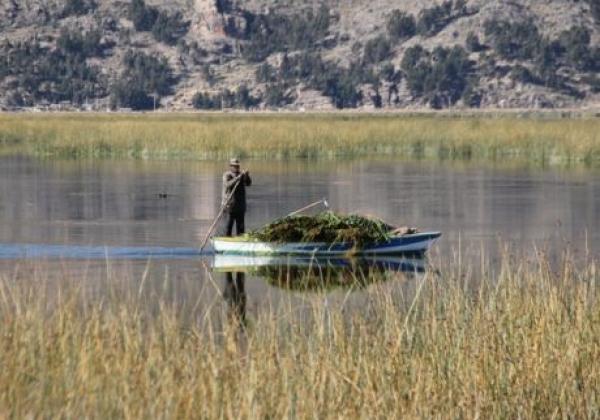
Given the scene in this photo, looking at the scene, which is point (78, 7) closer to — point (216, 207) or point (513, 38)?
point (513, 38)

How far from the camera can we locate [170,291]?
18.6 m

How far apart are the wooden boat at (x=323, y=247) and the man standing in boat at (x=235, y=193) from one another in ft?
2.73

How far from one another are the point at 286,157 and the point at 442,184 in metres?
15.9

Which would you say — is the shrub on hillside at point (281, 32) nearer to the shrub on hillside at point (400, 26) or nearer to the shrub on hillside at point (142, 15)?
the shrub on hillside at point (400, 26)

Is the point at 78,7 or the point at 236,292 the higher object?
the point at 78,7

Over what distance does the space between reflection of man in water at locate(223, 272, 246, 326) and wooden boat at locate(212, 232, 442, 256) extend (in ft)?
4.77

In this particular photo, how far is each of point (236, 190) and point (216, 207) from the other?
10819 millimetres

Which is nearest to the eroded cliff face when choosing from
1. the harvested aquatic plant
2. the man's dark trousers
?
the man's dark trousers

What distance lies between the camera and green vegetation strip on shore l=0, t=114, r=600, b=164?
Answer: 189ft

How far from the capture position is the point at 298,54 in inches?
5792

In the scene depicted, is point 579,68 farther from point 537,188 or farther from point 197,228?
point 197,228

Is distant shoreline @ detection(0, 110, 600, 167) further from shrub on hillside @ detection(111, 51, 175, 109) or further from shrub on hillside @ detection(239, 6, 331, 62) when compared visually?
shrub on hillside @ detection(239, 6, 331, 62)

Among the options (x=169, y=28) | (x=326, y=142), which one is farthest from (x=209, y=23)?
(x=326, y=142)

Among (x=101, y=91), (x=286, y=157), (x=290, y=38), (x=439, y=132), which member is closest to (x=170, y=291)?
(x=286, y=157)
